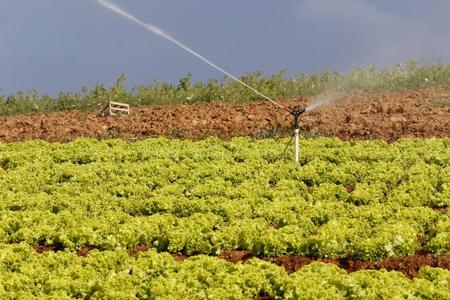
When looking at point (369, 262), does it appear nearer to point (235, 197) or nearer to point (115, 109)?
point (235, 197)

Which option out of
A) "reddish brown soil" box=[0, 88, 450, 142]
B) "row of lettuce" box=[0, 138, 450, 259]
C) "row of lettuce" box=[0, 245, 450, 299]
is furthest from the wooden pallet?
"row of lettuce" box=[0, 245, 450, 299]

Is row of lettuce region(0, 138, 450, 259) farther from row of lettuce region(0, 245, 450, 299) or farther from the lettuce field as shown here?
row of lettuce region(0, 245, 450, 299)

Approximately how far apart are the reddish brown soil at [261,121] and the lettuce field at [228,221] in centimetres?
228

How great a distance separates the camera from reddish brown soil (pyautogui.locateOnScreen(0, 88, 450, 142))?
91.7 ft

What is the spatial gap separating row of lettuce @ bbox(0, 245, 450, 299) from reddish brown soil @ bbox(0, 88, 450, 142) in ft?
45.9

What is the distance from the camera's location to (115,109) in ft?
113

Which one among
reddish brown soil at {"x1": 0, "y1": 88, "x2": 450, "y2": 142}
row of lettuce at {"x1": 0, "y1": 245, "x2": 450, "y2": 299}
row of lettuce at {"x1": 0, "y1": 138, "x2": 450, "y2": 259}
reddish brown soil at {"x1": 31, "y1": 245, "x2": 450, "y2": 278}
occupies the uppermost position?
reddish brown soil at {"x1": 0, "y1": 88, "x2": 450, "y2": 142}

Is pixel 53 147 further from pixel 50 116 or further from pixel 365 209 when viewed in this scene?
pixel 365 209

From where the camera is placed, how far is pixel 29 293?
13578 millimetres

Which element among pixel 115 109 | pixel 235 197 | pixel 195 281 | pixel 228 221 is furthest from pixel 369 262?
pixel 115 109

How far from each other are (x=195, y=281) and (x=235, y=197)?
258 inches

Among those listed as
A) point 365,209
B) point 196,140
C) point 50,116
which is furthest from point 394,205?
point 50,116

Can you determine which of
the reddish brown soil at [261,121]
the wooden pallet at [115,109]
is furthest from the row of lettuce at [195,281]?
the wooden pallet at [115,109]

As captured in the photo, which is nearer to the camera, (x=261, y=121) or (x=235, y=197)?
(x=235, y=197)
